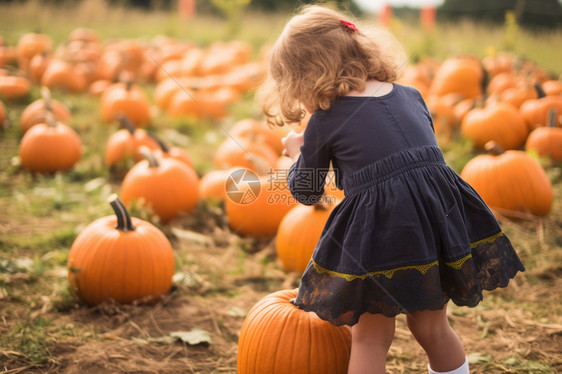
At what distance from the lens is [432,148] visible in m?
2.07

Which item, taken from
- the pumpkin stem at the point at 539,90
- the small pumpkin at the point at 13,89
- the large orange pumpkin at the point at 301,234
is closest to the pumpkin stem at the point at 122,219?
the large orange pumpkin at the point at 301,234

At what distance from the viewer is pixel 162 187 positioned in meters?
4.09

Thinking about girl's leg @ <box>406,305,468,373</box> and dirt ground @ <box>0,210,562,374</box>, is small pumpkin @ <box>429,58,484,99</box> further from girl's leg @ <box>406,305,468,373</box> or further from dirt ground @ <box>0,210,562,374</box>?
girl's leg @ <box>406,305,468,373</box>

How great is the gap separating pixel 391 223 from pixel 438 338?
55 centimetres

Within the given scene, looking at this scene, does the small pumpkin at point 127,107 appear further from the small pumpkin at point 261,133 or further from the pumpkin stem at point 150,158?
the pumpkin stem at point 150,158

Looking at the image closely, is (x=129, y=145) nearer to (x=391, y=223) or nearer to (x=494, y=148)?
(x=494, y=148)

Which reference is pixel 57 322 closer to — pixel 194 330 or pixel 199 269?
pixel 194 330

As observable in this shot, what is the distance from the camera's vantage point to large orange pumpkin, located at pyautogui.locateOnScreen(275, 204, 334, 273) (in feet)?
10.9

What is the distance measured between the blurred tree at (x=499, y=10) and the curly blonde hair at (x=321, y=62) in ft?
51.6

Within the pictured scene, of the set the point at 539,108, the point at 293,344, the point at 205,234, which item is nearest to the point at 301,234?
the point at 205,234

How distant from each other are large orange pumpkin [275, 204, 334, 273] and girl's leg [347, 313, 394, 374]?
128 centimetres

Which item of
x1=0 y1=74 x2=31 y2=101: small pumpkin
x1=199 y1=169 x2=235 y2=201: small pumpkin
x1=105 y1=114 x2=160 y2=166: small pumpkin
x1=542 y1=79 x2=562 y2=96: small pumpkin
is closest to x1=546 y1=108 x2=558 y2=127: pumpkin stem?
x1=542 y1=79 x2=562 y2=96: small pumpkin

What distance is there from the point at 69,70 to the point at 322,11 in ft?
23.3

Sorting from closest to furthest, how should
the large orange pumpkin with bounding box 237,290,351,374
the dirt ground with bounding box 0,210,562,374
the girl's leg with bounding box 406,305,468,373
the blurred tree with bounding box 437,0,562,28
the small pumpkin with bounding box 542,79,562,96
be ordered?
1. the girl's leg with bounding box 406,305,468,373
2. the large orange pumpkin with bounding box 237,290,351,374
3. the dirt ground with bounding box 0,210,562,374
4. the small pumpkin with bounding box 542,79,562,96
5. the blurred tree with bounding box 437,0,562,28
